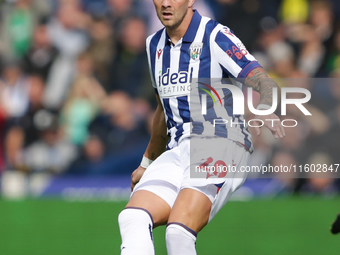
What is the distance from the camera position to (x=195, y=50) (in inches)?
143

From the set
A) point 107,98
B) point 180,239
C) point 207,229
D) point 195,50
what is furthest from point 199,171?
point 107,98

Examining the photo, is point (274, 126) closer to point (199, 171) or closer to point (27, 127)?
point (199, 171)

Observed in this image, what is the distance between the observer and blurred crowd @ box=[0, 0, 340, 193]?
9.16 m

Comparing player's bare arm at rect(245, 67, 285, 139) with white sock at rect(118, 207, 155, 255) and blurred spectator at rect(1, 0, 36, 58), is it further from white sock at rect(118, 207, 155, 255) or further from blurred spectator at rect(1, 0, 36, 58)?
blurred spectator at rect(1, 0, 36, 58)

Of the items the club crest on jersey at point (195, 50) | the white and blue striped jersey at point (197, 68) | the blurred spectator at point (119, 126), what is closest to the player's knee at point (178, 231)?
the white and blue striped jersey at point (197, 68)

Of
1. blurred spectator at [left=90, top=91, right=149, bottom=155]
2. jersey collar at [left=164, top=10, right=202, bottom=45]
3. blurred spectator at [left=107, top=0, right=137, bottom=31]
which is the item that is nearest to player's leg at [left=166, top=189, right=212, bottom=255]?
jersey collar at [left=164, top=10, right=202, bottom=45]

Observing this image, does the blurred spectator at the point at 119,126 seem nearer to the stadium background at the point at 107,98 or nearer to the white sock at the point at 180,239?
the stadium background at the point at 107,98

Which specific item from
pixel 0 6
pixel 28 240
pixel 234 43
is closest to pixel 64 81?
pixel 0 6

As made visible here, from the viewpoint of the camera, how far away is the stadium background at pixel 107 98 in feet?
27.9

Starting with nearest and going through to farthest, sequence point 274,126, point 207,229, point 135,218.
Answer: point 274,126 → point 135,218 → point 207,229

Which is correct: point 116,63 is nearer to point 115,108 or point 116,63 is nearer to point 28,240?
point 115,108

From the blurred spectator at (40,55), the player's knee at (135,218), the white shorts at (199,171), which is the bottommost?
the player's knee at (135,218)

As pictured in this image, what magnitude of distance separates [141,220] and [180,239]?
0.25m

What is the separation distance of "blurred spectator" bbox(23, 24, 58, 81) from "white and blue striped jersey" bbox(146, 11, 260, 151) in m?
6.25
